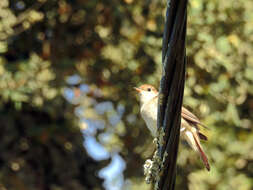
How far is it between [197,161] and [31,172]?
1690mm

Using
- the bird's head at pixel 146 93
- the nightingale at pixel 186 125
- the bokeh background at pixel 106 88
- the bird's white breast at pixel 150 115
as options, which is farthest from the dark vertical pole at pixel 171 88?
the bokeh background at pixel 106 88

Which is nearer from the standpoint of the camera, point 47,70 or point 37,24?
point 47,70

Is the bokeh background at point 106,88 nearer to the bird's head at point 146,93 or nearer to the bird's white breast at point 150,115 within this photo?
the bird's head at point 146,93

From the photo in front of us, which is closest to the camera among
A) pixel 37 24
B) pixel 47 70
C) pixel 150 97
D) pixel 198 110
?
pixel 150 97

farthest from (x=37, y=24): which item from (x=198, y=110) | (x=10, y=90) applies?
(x=198, y=110)

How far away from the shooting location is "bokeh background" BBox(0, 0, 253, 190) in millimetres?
3979

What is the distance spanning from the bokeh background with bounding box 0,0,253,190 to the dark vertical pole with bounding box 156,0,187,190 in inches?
84.8

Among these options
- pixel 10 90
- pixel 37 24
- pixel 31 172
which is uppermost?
pixel 37 24

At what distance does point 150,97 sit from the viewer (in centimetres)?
338

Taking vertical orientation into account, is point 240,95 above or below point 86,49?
below

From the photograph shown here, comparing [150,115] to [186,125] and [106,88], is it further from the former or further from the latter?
[106,88]

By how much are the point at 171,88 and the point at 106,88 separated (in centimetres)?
340

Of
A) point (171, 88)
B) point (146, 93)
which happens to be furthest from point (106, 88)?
point (171, 88)

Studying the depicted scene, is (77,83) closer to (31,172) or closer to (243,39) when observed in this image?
(31,172)
